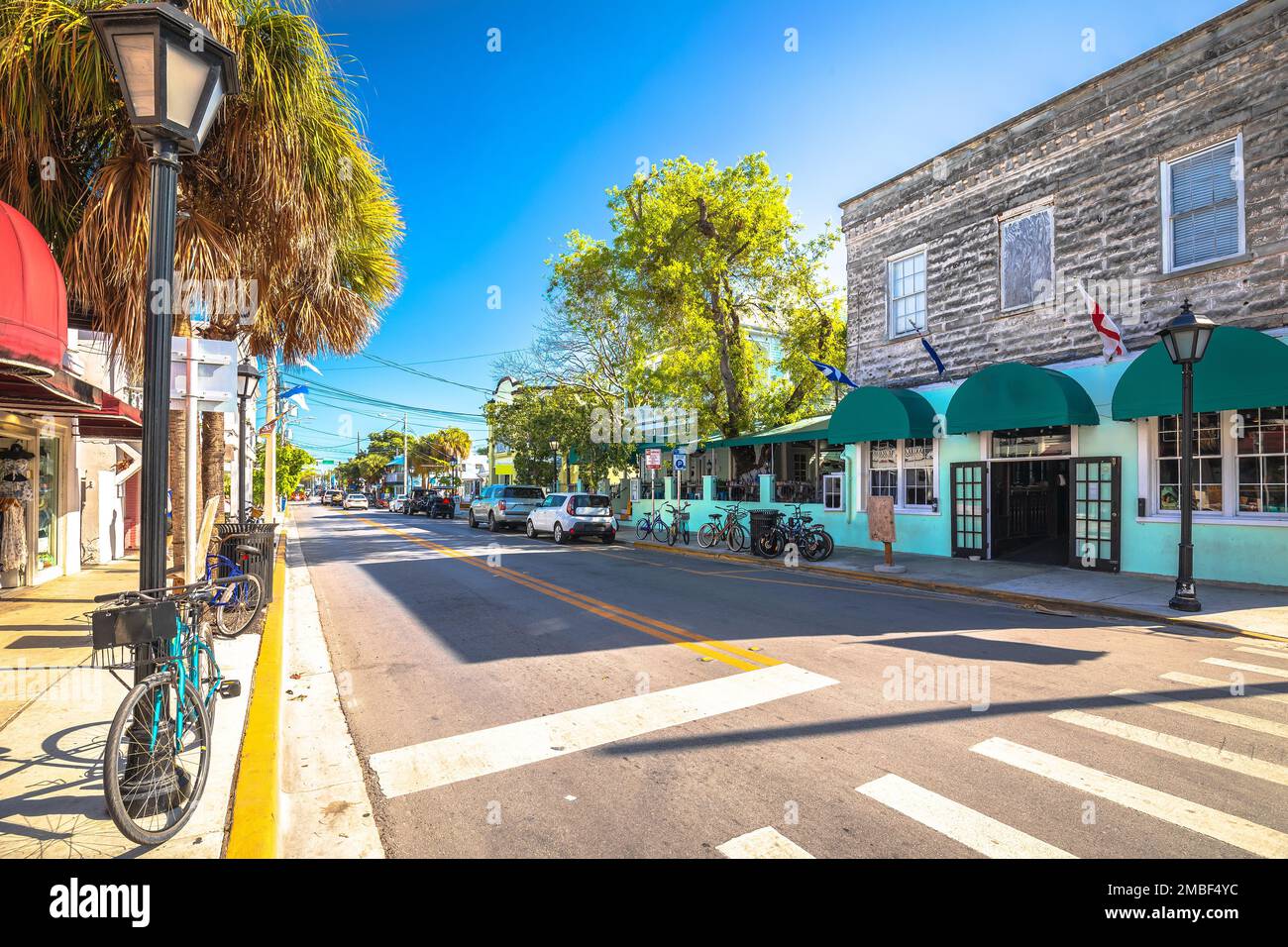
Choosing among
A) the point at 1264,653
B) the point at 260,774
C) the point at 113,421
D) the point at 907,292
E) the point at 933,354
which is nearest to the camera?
the point at 260,774

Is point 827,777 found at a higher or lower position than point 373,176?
lower

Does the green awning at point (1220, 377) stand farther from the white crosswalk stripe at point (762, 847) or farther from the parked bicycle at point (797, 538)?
the white crosswalk stripe at point (762, 847)

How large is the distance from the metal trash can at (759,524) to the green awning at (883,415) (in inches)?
109

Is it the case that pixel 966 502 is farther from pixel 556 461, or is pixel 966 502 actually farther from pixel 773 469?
pixel 556 461

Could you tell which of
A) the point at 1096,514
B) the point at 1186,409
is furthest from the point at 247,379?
the point at 1096,514

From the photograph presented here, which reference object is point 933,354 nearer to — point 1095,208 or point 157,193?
point 1095,208

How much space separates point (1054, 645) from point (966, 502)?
8116 millimetres

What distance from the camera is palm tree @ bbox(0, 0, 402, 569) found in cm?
648

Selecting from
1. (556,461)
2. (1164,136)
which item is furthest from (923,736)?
(556,461)

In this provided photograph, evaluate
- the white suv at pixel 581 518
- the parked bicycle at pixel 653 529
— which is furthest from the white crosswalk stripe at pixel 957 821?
the parked bicycle at pixel 653 529

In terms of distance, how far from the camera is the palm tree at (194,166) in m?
6.48

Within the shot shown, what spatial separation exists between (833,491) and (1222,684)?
12.9 metres

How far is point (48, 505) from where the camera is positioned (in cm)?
1177

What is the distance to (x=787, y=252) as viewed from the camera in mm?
22234
